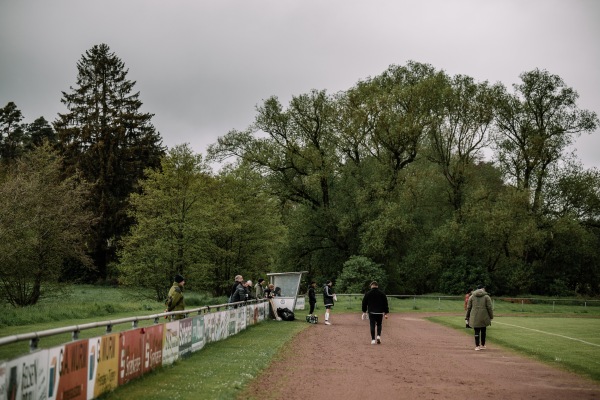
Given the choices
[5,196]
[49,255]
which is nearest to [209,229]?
[49,255]

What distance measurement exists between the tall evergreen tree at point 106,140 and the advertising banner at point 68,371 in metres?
54.3

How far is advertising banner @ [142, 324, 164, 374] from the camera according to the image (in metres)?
12.6

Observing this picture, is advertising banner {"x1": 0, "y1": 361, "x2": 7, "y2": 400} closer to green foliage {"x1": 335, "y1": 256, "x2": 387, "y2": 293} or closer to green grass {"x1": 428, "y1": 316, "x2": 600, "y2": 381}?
green grass {"x1": 428, "y1": 316, "x2": 600, "y2": 381}

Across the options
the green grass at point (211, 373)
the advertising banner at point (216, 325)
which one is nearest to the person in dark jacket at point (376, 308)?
the green grass at point (211, 373)

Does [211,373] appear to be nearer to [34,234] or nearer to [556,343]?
[556,343]

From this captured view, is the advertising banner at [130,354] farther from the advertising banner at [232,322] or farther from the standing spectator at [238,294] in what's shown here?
the standing spectator at [238,294]

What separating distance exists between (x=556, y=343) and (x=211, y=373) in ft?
45.7

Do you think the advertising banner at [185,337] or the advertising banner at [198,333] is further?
the advertising banner at [198,333]

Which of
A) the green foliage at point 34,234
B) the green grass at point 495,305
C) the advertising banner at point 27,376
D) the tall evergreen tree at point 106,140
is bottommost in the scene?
the green grass at point 495,305

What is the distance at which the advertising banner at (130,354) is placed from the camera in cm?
1116

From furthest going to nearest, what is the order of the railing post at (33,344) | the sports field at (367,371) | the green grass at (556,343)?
the green grass at (556,343) → the sports field at (367,371) → the railing post at (33,344)

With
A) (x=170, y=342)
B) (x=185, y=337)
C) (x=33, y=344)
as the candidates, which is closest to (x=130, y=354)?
(x=170, y=342)

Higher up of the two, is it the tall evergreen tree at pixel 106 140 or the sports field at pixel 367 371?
the tall evergreen tree at pixel 106 140

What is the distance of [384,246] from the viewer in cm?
5284
